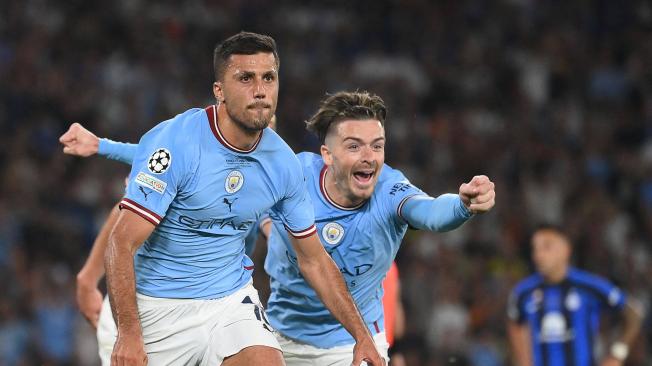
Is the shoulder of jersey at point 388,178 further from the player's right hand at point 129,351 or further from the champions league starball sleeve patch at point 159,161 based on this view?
the player's right hand at point 129,351

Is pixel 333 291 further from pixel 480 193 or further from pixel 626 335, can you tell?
pixel 626 335

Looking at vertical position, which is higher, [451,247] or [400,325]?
[451,247]

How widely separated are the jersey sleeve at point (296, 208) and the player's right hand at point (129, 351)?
0.97 metres

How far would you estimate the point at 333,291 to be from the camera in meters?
5.14

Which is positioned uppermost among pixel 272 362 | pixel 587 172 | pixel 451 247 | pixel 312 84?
pixel 312 84

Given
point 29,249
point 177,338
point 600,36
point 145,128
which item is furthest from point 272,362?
point 600,36

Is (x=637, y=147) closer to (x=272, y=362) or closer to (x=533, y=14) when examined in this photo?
(x=533, y=14)

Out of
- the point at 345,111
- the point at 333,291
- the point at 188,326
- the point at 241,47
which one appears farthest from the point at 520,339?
the point at 241,47

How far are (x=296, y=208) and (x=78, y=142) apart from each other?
4.02 ft

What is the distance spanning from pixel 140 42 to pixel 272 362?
27.5 ft

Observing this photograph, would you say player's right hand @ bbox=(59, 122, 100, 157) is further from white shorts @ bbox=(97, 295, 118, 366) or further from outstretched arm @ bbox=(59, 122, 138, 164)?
white shorts @ bbox=(97, 295, 118, 366)

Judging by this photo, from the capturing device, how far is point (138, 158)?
15.6 ft

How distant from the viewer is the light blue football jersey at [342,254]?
5688 mm

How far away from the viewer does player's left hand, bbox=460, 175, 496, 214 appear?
4668 mm
